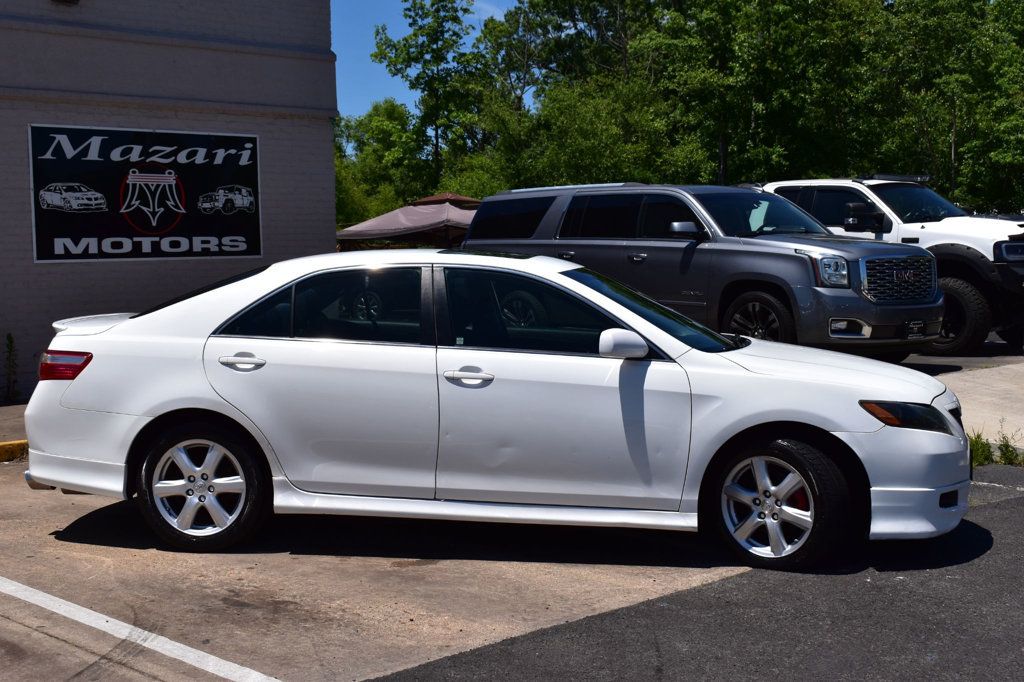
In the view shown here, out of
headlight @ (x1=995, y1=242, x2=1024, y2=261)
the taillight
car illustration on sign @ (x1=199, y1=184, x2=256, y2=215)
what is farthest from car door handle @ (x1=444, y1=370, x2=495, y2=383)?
headlight @ (x1=995, y1=242, x2=1024, y2=261)

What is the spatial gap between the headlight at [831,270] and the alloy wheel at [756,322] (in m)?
0.57

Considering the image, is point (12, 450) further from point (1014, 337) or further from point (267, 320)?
point (1014, 337)

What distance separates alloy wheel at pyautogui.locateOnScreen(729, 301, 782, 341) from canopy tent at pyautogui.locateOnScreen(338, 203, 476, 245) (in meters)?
13.3

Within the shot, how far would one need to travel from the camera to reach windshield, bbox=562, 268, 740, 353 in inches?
233

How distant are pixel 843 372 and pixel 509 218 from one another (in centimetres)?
755

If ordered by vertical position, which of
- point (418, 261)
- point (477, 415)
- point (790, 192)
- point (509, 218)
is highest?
point (790, 192)

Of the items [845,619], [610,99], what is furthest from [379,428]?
[610,99]

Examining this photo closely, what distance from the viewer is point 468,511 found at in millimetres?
5703

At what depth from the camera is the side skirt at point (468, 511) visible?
18.3ft

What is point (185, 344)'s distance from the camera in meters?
5.97

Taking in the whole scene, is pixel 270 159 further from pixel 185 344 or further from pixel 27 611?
pixel 27 611

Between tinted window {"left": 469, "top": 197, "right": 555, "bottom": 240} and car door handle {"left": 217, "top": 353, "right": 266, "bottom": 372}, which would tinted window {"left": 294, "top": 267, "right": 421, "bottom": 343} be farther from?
tinted window {"left": 469, "top": 197, "right": 555, "bottom": 240}

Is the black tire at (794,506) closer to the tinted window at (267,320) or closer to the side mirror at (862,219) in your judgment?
the tinted window at (267,320)

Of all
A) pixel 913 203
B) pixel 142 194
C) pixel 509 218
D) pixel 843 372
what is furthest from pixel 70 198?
pixel 913 203
